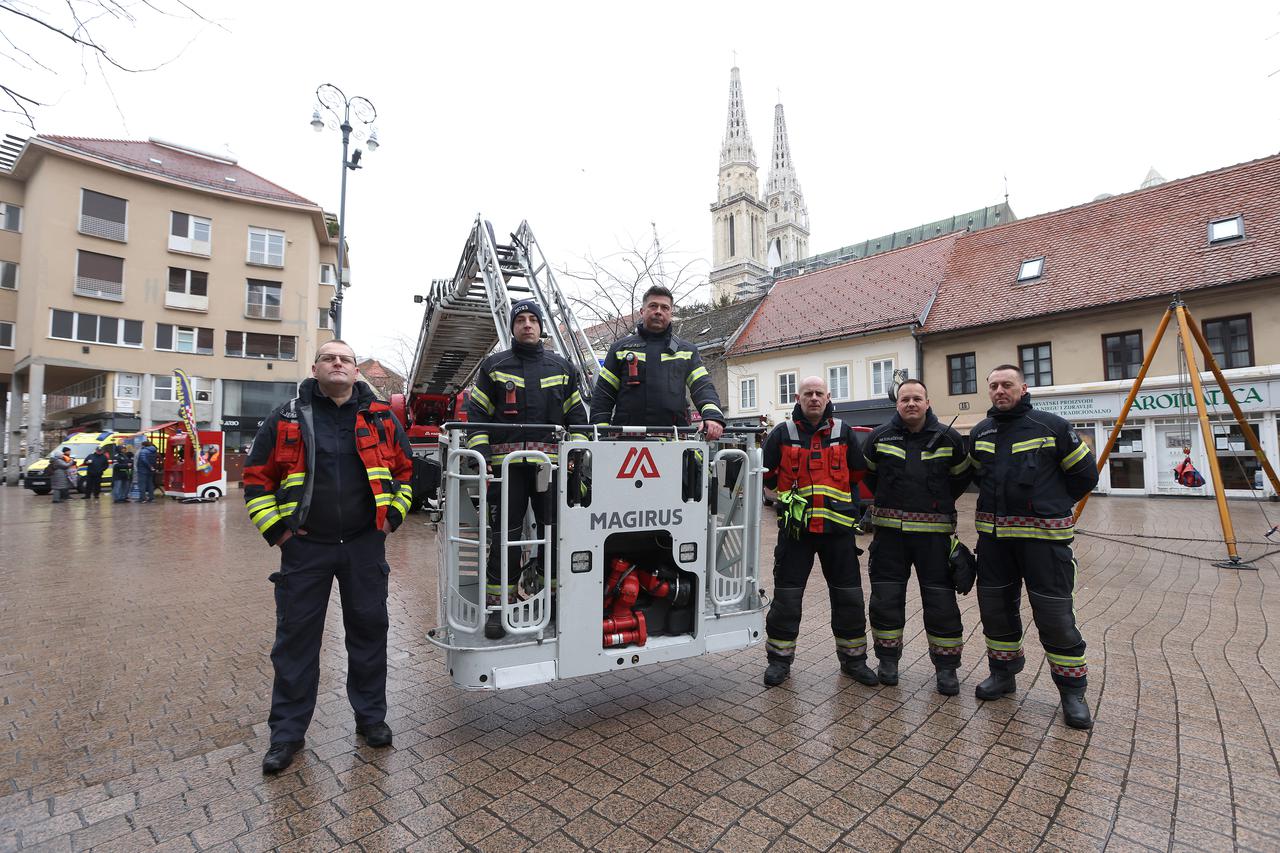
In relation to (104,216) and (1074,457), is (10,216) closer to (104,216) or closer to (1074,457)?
(104,216)

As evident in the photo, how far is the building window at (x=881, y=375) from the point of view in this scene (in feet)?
73.6

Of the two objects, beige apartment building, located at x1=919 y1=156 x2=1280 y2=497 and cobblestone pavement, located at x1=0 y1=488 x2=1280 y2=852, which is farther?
beige apartment building, located at x1=919 y1=156 x2=1280 y2=497

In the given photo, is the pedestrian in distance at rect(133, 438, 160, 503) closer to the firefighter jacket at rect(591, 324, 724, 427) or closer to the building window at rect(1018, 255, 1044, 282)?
the firefighter jacket at rect(591, 324, 724, 427)

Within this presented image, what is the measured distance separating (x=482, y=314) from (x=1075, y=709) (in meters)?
10.3

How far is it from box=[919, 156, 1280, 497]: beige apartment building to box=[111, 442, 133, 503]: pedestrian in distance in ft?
79.5

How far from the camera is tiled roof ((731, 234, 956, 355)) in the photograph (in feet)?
75.6

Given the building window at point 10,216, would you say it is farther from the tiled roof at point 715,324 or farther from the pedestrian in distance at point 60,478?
the tiled roof at point 715,324

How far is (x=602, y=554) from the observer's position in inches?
128

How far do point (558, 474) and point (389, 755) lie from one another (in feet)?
5.12

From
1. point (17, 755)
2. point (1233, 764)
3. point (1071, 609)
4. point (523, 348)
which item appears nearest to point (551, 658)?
point (523, 348)

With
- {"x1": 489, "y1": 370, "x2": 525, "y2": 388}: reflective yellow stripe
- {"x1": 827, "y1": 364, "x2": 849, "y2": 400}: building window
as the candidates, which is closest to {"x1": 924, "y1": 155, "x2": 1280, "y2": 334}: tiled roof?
{"x1": 827, "y1": 364, "x2": 849, "y2": 400}: building window

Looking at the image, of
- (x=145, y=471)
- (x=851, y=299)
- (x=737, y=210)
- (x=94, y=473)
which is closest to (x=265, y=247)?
(x=94, y=473)

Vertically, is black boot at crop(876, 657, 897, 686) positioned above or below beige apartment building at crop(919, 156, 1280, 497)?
below

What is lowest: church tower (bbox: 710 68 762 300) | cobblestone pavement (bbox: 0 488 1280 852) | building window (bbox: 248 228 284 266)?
cobblestone pavement (bbox: 0 488 1280 852)
